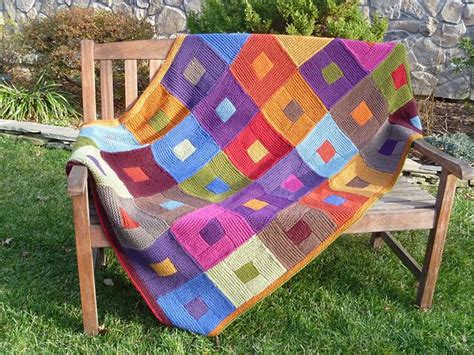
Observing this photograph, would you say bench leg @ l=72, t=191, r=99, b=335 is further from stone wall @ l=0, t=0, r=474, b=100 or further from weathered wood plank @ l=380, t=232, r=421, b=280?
stone wall @ l=0, t=0, r=474, b=100

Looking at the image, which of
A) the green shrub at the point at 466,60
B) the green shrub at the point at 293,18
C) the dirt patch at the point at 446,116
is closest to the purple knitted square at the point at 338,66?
the green shrub at the point at 293,18

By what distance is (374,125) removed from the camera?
2.28 m

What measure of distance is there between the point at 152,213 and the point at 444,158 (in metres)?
0.99

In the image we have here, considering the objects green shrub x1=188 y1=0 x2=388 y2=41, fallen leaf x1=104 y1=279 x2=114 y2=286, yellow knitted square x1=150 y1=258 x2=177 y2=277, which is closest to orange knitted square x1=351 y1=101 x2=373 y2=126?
yellow knitted square x1=150 y1=258 x2=177 y2=277

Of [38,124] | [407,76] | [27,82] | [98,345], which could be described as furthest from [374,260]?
[27,82]

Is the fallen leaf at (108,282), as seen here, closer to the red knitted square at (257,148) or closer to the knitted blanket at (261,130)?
the knitted blanket at (261,130)

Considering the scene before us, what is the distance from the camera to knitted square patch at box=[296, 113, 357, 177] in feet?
7.43

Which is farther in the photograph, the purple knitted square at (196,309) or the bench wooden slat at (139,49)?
the bench wooden slat at (139,49)

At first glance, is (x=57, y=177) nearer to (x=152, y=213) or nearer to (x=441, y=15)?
(x=152, y=213)

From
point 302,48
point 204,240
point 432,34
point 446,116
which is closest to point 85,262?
point 204,240

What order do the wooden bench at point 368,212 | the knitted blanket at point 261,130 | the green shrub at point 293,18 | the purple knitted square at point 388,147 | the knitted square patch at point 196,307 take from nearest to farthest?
the wooden bench at point 368,212
the knitted square patch at point 196,307
the knitted blanket at point 261,130
the purple knitted square at point 388,147
the green shrub at point 293,18

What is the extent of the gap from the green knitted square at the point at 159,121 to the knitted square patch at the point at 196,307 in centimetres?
70

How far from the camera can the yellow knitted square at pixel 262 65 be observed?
233cm

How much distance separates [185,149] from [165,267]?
0.57 meters
